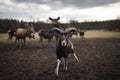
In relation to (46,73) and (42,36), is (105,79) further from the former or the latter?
(42,36)

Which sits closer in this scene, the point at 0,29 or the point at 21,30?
the point at 21,30

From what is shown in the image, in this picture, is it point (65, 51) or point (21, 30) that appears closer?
point (65, 51)

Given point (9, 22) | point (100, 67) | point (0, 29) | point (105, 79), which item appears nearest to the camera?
point (105, 79)

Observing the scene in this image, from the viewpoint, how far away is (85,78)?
7.55m

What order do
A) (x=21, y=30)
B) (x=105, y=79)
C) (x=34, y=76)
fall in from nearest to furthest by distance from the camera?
(x=105, y=79)
(x=34, y=76)
(x=21, y=30)

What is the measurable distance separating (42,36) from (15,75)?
13.6m

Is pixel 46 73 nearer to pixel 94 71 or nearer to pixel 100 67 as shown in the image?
pixel 94 71

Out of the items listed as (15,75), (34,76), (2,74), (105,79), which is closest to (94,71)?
(105,79)

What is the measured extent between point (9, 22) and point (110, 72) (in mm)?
38655

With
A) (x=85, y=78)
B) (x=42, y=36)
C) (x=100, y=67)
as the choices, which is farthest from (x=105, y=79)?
(x=42, y=36)

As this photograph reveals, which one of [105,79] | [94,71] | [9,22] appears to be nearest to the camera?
[105,79]

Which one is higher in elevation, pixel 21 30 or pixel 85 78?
pixel 21 30

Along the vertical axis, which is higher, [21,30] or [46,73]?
[21,30]

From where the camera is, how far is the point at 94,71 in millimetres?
8617
